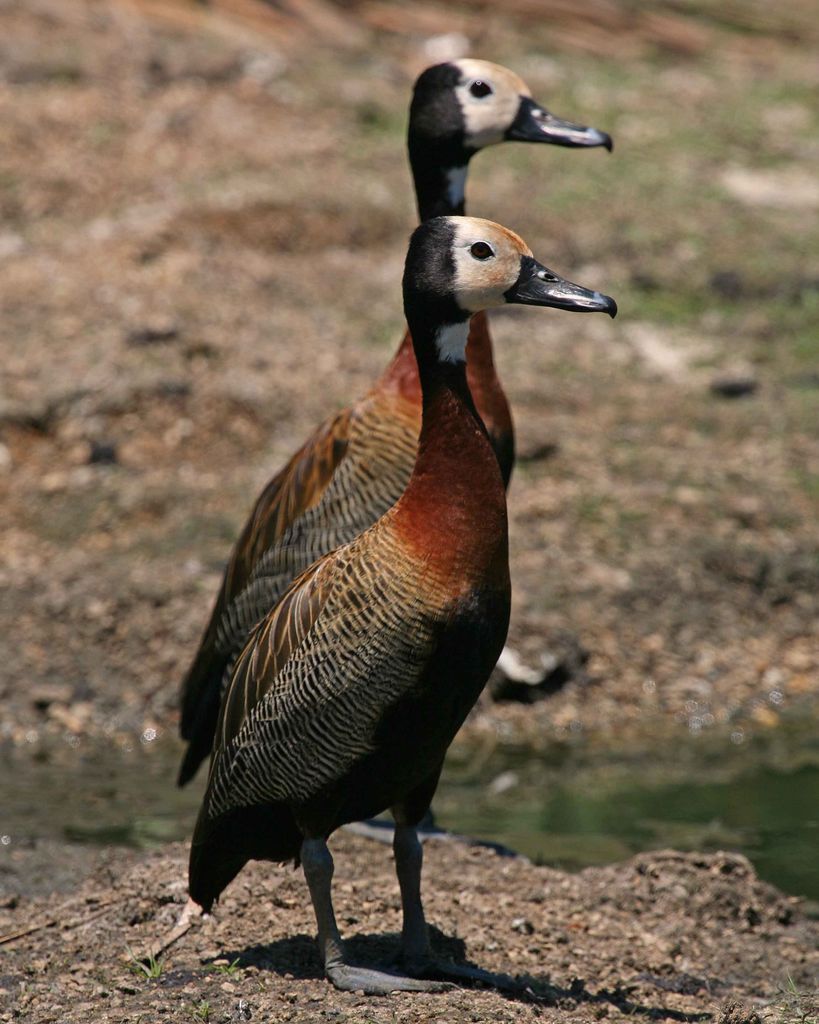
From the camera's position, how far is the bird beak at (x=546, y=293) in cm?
439

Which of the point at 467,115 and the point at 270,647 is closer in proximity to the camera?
the point at 270,647

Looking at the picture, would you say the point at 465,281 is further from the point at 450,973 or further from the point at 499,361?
the point at 499,361

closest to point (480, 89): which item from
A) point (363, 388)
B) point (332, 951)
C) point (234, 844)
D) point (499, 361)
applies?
point (234, 844)

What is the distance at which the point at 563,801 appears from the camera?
22.5 feet

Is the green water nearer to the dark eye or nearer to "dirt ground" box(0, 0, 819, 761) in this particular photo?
"dirt ground" box(0, 0, 819, 761)

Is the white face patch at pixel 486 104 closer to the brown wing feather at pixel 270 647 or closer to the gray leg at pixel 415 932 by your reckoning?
the brown wing feather at pixel 270 647

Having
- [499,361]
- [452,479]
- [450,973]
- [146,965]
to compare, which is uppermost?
[452,479]

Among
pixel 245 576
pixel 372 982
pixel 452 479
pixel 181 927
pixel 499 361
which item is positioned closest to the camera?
pixel 452 479

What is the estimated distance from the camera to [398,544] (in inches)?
166

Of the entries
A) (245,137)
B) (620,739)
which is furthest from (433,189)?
(245,137)

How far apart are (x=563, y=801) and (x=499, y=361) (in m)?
3.82

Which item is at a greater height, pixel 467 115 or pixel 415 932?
pixel 467 115

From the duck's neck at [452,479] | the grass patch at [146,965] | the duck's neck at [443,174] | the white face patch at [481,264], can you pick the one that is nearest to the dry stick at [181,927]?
the grass patch at [146,965]

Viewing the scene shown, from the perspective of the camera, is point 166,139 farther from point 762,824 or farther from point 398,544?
point 398,544
